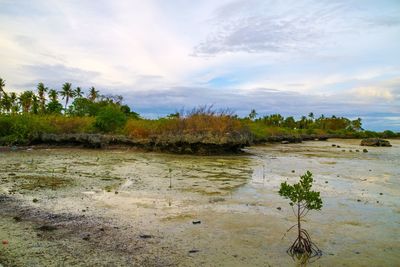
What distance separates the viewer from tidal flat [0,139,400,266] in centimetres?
573

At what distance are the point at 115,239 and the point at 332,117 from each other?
299 ft

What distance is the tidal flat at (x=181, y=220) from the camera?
225 inches

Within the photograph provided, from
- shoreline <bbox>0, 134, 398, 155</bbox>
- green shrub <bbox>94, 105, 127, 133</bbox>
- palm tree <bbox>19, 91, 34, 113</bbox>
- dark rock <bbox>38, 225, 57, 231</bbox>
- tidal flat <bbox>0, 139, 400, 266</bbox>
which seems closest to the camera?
tidal flat <bbox>0, 139, 400, 266</bbox>

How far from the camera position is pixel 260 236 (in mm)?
6805

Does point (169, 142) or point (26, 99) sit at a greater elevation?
point (26, 99)

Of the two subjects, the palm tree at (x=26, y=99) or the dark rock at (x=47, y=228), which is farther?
the palm tree at (x=26, y=99)

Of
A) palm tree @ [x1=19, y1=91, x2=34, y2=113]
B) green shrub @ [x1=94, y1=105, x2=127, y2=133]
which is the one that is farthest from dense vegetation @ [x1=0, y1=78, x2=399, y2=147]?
palm tree @ [x1=19, y1=91, x2=34, y2=113]

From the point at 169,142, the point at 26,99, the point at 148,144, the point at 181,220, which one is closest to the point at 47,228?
the point at 181,220


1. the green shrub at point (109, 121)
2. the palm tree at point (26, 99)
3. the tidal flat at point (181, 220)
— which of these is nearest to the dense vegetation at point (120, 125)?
the green shrub at point (109, 121)

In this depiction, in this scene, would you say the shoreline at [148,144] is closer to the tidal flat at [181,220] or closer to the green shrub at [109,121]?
the green shrub at [109,121]

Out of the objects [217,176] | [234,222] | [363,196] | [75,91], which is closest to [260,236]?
[234,222]

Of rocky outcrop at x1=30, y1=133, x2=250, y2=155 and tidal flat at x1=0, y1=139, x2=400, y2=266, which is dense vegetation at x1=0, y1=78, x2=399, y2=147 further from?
tidal flat at x1=0, y1=139, x2=400, y2=266

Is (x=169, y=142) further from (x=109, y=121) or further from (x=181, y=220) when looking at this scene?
(x=181, y=220)

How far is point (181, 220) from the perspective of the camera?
25.5 feet
